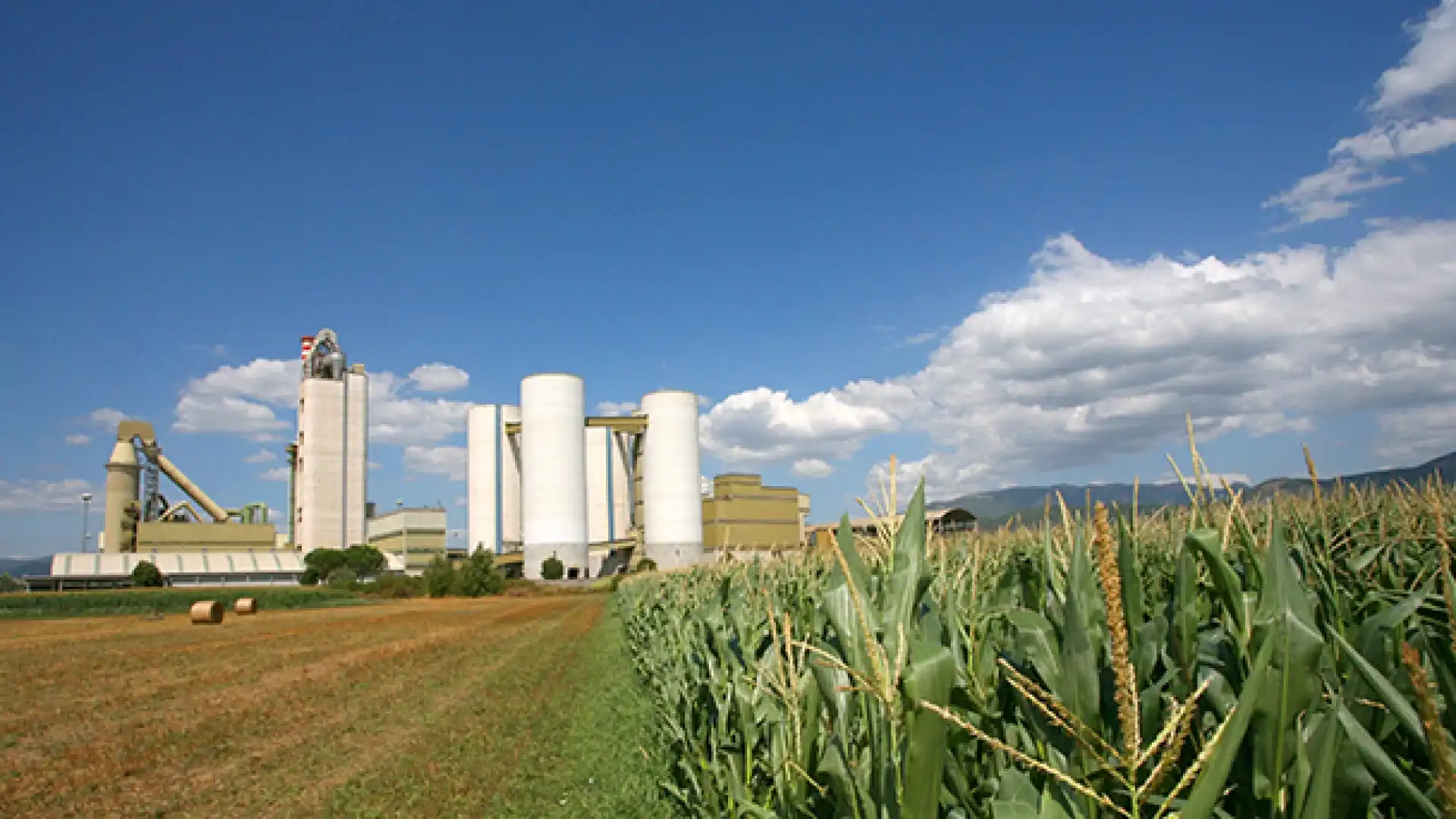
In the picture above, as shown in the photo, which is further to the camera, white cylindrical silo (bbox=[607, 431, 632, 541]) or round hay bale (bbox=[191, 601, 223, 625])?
white cylindrical silo (bbox=[607, 431, 632, 541])

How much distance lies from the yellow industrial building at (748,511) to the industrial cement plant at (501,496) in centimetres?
20

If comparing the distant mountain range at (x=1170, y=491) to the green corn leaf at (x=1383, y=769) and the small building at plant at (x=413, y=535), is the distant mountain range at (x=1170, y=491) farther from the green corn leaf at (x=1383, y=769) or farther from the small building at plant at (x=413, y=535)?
the small building at plant at (x=413, y=535)

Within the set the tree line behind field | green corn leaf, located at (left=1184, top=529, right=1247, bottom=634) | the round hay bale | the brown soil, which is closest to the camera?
green corn leaf, located at (left=1184, top=529, right=1247, bottom=634)

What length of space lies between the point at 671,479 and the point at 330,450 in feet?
114

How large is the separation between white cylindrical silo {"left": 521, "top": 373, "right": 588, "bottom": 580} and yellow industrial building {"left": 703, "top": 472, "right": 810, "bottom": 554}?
17.0 metres

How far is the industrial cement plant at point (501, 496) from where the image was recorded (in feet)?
265

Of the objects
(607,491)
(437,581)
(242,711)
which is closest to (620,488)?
(607,491)

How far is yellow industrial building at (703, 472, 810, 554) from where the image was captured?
9338 cm

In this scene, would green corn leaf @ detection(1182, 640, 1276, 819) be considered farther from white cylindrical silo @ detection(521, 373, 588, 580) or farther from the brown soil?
white cylindrical silo @ detection(521, 373, 588, 580)

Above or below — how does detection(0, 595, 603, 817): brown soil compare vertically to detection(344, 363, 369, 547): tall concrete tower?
below

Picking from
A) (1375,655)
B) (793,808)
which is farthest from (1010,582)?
(1375,655)

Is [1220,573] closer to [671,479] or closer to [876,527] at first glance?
[876,527]

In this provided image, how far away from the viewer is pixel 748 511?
313 ft

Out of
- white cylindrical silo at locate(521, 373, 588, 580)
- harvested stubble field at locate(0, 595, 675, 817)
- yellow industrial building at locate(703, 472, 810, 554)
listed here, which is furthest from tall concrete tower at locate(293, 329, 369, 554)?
harvested stubble field at locate(0, 595, 675, 817)
